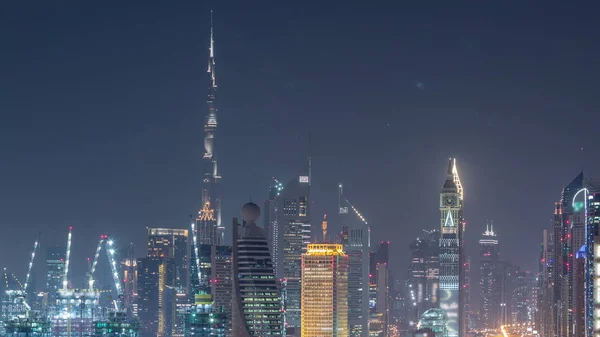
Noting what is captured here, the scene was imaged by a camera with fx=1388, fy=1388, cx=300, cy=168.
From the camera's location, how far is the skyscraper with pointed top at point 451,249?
96.1 meters

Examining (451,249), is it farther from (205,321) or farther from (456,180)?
(205,321)

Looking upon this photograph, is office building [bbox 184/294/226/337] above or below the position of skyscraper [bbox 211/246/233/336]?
below

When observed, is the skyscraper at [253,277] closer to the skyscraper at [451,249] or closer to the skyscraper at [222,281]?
the skyscraper at [222,281]

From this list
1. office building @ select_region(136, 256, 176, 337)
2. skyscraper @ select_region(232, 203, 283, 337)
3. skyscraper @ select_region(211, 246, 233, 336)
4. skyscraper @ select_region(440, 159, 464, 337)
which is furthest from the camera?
skyscraper @ select_region(440, 159, 464, 337)

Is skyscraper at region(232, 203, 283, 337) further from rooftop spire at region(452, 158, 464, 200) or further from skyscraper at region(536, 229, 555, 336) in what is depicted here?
rooftop spire at region(452, 158, 464, 200)

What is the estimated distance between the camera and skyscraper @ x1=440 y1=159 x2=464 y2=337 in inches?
3784

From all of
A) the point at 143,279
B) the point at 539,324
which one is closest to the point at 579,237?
the point at 539,324

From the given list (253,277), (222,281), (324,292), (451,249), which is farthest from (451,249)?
(253,277)

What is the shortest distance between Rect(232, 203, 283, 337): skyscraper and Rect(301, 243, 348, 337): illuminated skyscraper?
17.9 m

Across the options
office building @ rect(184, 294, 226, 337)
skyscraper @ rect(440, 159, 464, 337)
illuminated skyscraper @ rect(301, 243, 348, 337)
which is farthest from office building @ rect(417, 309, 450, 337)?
office building @ rect(184, 294, 226, 337)

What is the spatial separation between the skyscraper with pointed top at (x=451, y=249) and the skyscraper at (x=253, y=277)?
4472cm

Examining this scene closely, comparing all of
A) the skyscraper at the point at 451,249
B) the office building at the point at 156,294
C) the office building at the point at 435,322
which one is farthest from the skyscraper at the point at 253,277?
the skyscraper at the point at 451,249

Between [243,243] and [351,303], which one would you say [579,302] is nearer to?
[243,243]

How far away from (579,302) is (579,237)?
7.68 meters
